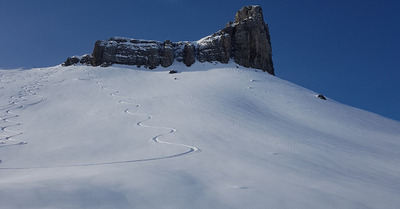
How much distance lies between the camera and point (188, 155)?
653cm

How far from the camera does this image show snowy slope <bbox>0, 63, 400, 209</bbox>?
12.2ft

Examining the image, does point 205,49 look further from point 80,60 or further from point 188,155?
point 188,155

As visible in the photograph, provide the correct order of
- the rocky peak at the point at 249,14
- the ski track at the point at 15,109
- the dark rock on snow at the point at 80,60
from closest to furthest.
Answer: the ski track at the point at 15,109
the dark rock on snow at the point at 80,60
the rocky peak at the point at 249,14

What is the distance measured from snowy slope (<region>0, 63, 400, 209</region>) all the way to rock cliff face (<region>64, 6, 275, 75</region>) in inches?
1094

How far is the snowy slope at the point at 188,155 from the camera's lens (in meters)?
3.72

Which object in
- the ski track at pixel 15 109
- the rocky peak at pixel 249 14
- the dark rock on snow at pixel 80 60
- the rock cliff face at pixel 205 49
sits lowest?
the ski track at pixel 15 109

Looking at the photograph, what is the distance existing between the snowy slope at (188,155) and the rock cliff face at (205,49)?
2779 cm

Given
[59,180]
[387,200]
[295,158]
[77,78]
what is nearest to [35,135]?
[59,180]

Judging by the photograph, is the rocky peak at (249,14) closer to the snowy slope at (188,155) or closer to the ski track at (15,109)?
the snowy slope at (188,155)

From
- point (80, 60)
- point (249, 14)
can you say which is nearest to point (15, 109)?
point (80, 60)

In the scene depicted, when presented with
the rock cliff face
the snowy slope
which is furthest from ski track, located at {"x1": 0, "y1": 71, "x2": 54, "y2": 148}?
the rock cliff face

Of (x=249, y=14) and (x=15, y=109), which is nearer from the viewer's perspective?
(x=15, y=109)

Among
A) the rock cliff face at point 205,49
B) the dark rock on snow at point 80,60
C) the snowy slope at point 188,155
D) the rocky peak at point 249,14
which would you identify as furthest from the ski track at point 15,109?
the rocky peak at point 249,14

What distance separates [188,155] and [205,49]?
4216cm
